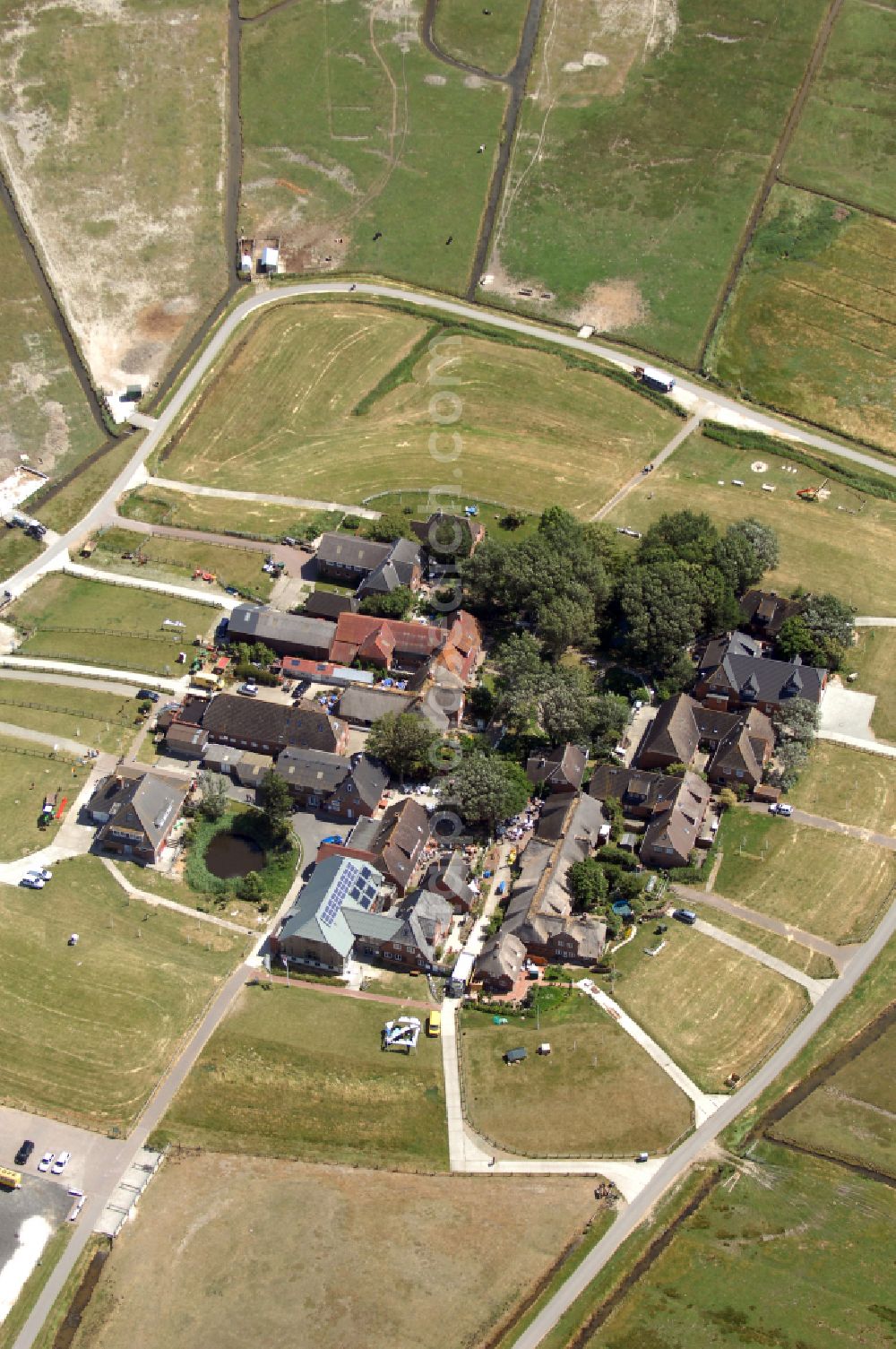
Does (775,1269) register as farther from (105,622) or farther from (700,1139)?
(105,622)

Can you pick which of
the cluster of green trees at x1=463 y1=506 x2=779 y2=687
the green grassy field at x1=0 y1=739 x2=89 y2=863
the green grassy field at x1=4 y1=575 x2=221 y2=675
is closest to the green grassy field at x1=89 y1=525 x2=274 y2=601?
the green grassy field at x1=4 y1=575 x2=221 y2=675

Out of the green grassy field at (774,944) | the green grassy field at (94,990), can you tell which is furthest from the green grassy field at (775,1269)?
the green grassy field at (94,990)

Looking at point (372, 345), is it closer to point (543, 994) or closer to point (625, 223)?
point (625, 223)

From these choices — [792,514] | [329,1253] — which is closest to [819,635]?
[792,514]

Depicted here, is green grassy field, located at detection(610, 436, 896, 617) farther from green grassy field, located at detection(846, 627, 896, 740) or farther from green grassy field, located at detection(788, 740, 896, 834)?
green grassy field, located at detection(788, 740, 896, 834)

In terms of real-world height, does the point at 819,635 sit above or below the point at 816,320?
below
